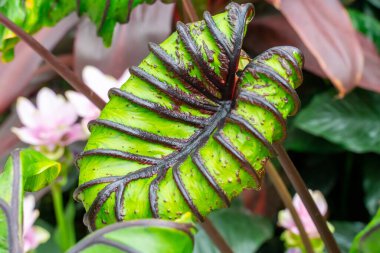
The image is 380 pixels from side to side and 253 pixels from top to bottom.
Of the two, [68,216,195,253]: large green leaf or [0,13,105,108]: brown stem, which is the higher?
[0,13,105,108]: brown stem

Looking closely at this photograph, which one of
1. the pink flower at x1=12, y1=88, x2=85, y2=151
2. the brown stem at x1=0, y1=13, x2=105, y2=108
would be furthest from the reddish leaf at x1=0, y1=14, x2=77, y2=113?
the brown stem at x1=0, y1=13, x2=105, y2=108

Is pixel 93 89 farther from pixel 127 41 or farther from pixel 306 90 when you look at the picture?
pixel 306 90

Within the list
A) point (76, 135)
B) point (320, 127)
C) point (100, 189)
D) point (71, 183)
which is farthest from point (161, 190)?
point (71, 183)

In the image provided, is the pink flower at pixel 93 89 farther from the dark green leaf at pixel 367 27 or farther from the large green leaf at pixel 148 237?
the dark green leaf at pixel 367 27

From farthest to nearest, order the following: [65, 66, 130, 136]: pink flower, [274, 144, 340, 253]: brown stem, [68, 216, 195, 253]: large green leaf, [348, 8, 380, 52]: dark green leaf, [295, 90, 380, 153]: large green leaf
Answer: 1. [348, 8, 380, 52]: dark green leaf
2. [295, 90, 380, 153]: large green leaf
3. [65, 66, 130, 136]: pink flower
4. [274, 144, 340, 253]: brown stem
5. [68, 216, 195, 253]: large green leaf

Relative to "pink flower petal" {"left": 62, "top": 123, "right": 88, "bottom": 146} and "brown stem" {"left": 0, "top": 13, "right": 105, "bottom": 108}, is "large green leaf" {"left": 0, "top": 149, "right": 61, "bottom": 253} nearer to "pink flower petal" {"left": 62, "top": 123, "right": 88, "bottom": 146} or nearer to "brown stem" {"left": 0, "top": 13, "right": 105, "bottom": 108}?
"brown stem" {"left": 0, "top": 13, "right": 105, "bottom": 108}

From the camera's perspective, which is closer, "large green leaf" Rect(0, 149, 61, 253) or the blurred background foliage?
"large green leaf" Rect(0, 149, 61, 253)

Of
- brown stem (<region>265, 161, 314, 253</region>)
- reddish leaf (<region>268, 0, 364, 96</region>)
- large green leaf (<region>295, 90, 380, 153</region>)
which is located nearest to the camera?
brown stem (<region>265, 161, 314, 253</region>)
